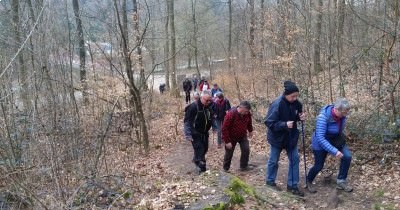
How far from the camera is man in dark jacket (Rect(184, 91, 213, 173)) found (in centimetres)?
807

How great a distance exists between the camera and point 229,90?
2267 cm

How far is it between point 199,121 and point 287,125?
2.13 meters

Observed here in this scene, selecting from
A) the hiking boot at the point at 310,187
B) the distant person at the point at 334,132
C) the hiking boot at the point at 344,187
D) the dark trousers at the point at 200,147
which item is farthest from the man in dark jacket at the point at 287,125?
the dark trousers at the point at 200,147

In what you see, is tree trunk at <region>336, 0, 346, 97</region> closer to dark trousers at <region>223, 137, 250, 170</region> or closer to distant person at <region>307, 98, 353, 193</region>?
dark trousers at <region>223, 137, 250, 170</region>

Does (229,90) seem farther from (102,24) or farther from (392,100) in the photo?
(392,100)

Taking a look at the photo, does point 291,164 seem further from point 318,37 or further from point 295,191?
point 318,37

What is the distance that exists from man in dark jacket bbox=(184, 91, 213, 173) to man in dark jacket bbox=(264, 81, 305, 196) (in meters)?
1.49

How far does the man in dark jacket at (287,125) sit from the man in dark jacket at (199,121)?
4.89 ft

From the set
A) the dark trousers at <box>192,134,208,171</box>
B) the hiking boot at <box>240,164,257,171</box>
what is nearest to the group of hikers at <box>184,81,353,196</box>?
the dark trousers at <box>192,134,208,171</box>

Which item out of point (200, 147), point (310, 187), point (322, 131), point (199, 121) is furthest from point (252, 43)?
point (322, 131)

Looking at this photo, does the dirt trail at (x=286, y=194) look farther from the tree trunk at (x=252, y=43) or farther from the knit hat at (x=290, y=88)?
the tree trunk at (x=252, y=43)

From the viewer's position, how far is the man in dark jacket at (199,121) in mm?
8070

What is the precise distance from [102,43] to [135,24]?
1292 mm

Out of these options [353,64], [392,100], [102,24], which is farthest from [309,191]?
[102,24]
